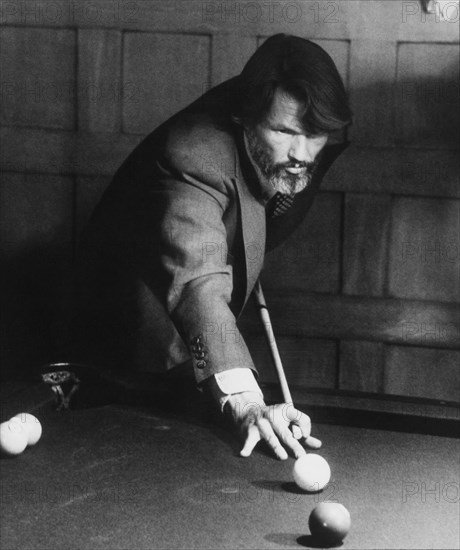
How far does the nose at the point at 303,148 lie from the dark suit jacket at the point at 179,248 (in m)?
0.16

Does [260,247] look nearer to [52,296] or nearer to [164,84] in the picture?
[164,84]

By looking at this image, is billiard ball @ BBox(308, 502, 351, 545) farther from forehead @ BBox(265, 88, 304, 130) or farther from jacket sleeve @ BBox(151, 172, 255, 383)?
forehead @ BBox(265, 88, 304, 130)

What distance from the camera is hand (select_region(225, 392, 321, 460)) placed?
1890 mm

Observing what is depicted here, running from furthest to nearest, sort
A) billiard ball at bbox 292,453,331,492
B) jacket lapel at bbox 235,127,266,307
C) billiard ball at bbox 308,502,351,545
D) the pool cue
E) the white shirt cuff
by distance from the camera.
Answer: jacket lapel at bbox 235,127,266,307, the pool cue, the white shirt cuff, billiard ball at bbox 292,453,331,492, billiard ball at bbox 308,502,351,545

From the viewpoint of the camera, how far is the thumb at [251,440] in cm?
188

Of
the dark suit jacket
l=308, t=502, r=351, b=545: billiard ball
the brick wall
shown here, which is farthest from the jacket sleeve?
the brick wall

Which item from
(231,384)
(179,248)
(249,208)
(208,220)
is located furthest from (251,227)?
(231,384)

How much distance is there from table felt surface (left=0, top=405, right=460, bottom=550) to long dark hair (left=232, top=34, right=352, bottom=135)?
2.77 ft

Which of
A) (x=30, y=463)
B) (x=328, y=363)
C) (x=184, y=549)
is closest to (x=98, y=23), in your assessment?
Answer: (x=328, y=363)

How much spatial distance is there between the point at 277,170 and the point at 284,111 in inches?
6.4

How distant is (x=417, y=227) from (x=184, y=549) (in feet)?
7.03

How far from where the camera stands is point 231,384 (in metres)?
2.04

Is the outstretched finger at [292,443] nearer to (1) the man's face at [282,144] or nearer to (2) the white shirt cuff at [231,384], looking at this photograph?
(2) the white shirt cuff at [231,384]

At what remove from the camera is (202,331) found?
2.07 metres
